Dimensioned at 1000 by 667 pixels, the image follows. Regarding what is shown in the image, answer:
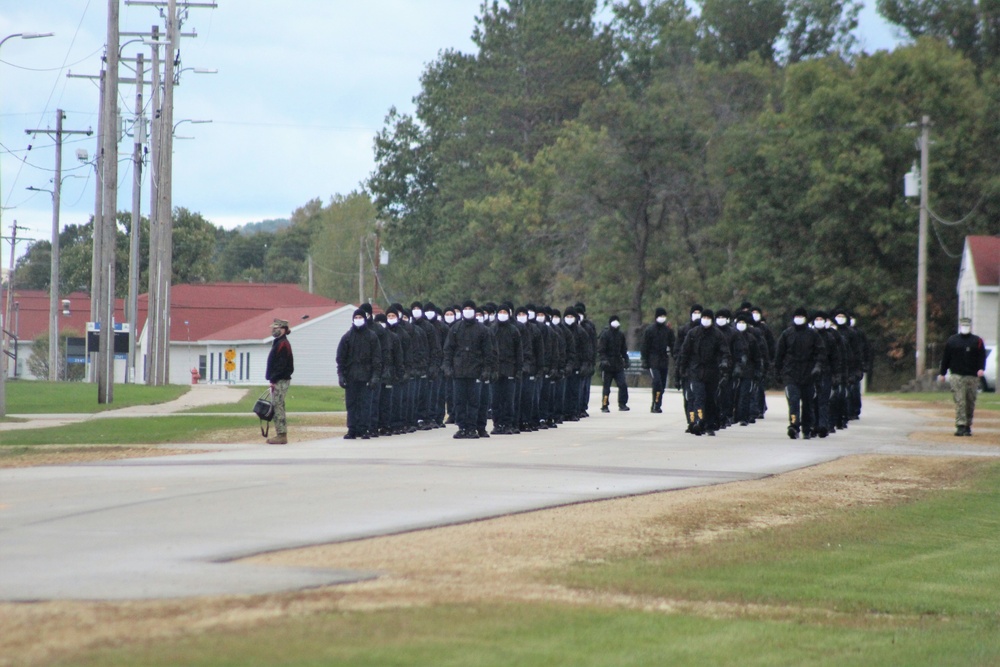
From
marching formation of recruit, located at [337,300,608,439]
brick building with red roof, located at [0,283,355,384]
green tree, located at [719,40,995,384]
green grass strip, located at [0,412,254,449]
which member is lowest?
green grass strip, located at [0,412,254,449]

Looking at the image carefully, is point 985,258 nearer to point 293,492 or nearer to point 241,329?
point 241,329

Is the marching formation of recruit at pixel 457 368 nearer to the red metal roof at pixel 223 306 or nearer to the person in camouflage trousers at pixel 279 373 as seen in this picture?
the person in camouflage trousers at pixel 279 373

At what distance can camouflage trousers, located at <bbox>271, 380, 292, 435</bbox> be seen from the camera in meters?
23.5

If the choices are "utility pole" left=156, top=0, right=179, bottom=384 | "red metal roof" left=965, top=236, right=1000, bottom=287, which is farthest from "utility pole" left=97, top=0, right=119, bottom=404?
"red metal roof" left=965, top=236, right=1000, bottom=287

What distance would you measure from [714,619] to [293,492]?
6.79 m

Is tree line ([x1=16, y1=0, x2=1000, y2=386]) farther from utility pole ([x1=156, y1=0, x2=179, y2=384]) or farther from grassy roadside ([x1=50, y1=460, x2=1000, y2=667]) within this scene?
grassy roadside ([x1=50, y1=460, x2=1000, y2=667])

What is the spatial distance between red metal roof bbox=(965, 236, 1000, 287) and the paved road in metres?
32.4

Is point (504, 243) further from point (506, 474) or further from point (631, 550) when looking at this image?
point (631, 550)

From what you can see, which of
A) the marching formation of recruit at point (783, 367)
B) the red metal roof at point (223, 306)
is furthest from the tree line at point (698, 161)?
the marching formation of recruit at point (783, 367)

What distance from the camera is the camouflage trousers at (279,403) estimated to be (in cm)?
2355

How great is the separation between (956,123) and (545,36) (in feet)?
97.7

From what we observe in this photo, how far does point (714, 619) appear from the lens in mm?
9359

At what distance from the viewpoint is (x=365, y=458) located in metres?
20.0

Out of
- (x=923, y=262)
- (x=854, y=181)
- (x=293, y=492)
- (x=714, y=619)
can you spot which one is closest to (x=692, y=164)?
(x=854, y=181)
